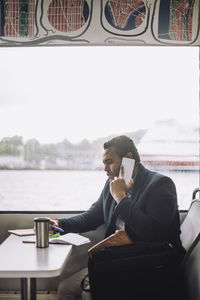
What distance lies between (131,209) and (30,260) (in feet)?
2.07

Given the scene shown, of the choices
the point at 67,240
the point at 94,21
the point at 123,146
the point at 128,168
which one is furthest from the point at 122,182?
the point at 94,21

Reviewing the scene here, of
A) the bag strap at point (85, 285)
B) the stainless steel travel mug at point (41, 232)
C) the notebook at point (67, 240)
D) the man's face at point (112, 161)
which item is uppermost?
the man's face at point (112, 161)

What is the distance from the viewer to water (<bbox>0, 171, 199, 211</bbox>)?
2.96 m

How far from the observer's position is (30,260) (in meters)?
1.93

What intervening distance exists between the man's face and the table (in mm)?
595

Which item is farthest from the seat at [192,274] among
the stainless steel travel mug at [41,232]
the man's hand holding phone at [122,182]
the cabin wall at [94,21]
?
the cabin wall at [94,21]

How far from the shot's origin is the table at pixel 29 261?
1.79m

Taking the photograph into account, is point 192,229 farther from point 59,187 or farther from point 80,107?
point 80,107

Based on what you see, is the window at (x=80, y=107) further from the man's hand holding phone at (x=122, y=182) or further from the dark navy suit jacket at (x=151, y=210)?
the dark navy suit jacket at (x=151, y=210)

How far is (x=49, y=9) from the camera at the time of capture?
278 cm

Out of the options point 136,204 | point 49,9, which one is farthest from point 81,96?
point 136,204

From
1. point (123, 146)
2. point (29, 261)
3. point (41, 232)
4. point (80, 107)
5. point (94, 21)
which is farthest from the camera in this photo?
point (80, 107)

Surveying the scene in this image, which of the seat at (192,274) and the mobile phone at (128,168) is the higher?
the mobile phone at (128,168)

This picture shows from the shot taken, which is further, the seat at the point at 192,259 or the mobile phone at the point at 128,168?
the mobile phone at the point at 128,168
